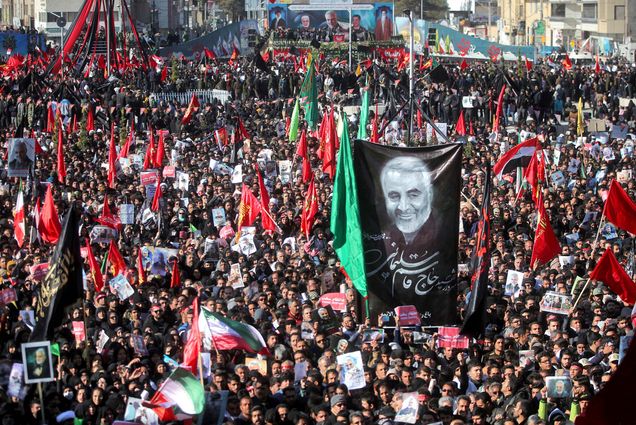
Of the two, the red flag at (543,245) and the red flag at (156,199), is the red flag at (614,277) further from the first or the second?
the red flag at (156,199)

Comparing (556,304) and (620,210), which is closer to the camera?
(556,304)

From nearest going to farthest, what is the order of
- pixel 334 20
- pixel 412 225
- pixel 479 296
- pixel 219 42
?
1. pixel 479 296
2. pixel 412 225
3. pixel 219 42
4. pixel 334 20

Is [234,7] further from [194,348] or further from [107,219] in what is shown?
[194,348]

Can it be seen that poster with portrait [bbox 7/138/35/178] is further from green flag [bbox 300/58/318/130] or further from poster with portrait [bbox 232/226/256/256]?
green flag [bbox 300/58/318/130]

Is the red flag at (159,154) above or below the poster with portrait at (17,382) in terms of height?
above

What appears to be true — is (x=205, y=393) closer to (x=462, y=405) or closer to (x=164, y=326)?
(x=462, y=405)

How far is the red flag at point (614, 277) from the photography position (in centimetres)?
1405

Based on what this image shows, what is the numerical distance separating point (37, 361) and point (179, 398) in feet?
4.17

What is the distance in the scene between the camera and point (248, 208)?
19.2 metres

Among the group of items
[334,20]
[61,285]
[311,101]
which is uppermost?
[334,20]

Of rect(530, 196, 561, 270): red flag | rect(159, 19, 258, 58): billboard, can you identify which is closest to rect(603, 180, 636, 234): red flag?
rect(530, 196, 561, 270): red flag

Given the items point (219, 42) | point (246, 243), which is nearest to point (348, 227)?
point (246, 243)

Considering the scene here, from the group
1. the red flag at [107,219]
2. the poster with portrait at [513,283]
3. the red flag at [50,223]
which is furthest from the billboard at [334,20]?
the poster with portrait at [513,283]

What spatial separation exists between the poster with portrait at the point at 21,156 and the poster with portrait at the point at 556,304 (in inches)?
432
